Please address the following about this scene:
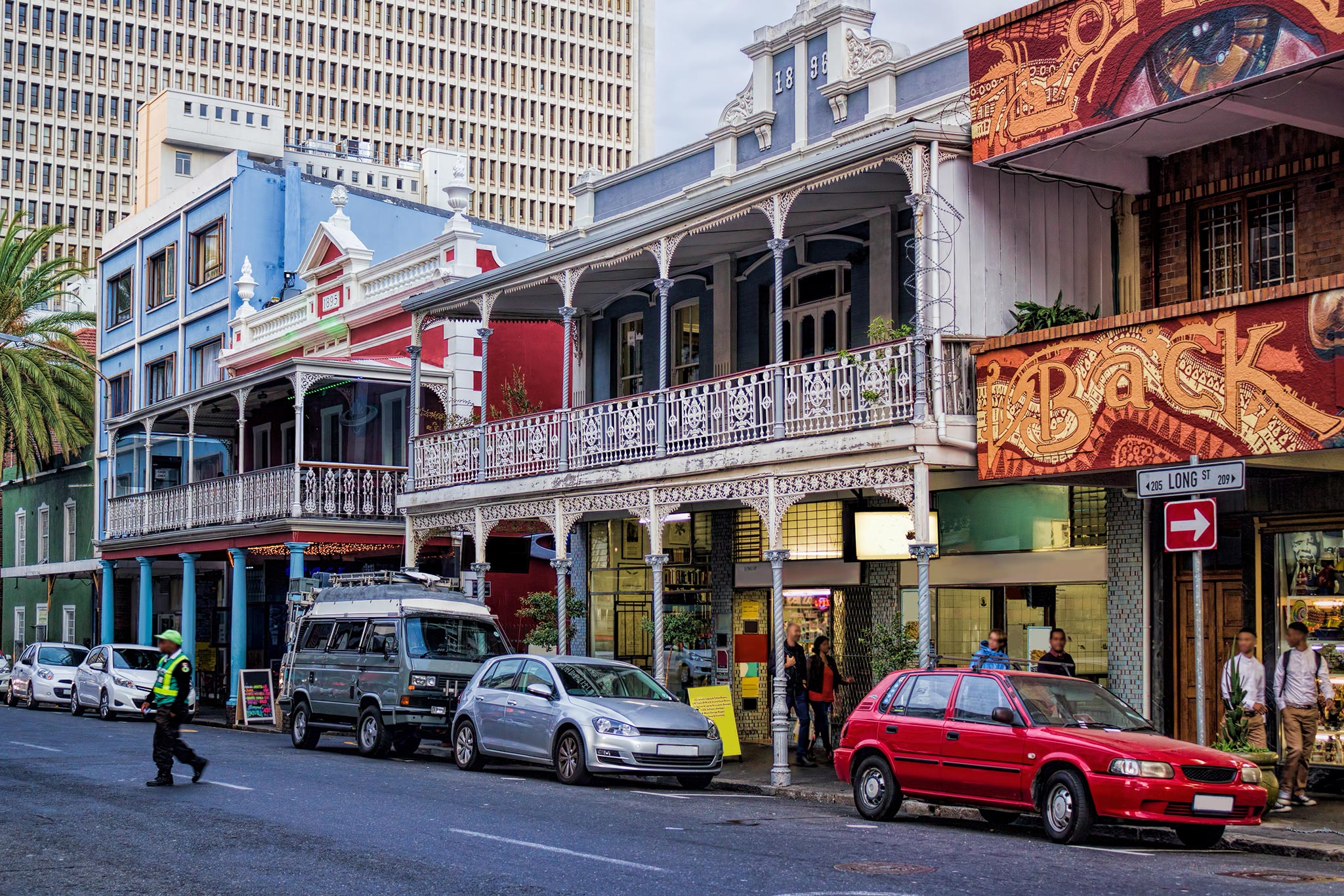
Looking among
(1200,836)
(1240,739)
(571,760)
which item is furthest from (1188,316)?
(571,760)

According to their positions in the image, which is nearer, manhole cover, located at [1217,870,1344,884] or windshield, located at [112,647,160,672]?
manhole cover, located at [1217,870,1344,884]

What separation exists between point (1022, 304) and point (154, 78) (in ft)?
334

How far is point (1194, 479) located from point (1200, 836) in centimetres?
285

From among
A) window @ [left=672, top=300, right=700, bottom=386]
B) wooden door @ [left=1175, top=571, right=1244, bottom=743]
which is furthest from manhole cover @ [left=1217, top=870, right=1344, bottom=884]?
window @ [left=672, top=300, right=700, bottom=386]

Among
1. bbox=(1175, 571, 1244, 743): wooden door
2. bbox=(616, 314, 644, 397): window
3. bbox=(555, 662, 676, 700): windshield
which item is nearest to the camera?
bbox=(1175, 571, 1244, 743): wooden door

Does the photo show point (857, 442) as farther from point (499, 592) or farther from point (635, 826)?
point (499, 592)

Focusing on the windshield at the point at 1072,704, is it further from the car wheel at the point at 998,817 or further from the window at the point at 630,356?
the window at the point at 630,356

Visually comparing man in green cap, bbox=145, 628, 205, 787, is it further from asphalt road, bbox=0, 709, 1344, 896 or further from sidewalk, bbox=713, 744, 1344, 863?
sidewalk, bbox=713, 744, 1344, 863

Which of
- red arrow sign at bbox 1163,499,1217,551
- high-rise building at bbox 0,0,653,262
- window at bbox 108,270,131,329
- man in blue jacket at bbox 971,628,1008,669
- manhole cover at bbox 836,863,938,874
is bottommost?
manhole cover at bbox 836,863,938,874

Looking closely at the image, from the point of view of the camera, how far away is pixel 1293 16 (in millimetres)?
14078

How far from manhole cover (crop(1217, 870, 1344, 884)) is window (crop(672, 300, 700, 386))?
14.1m

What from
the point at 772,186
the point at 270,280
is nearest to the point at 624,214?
the point at 772,186

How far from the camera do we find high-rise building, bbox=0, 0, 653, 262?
10731 cm

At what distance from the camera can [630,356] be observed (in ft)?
85.9
